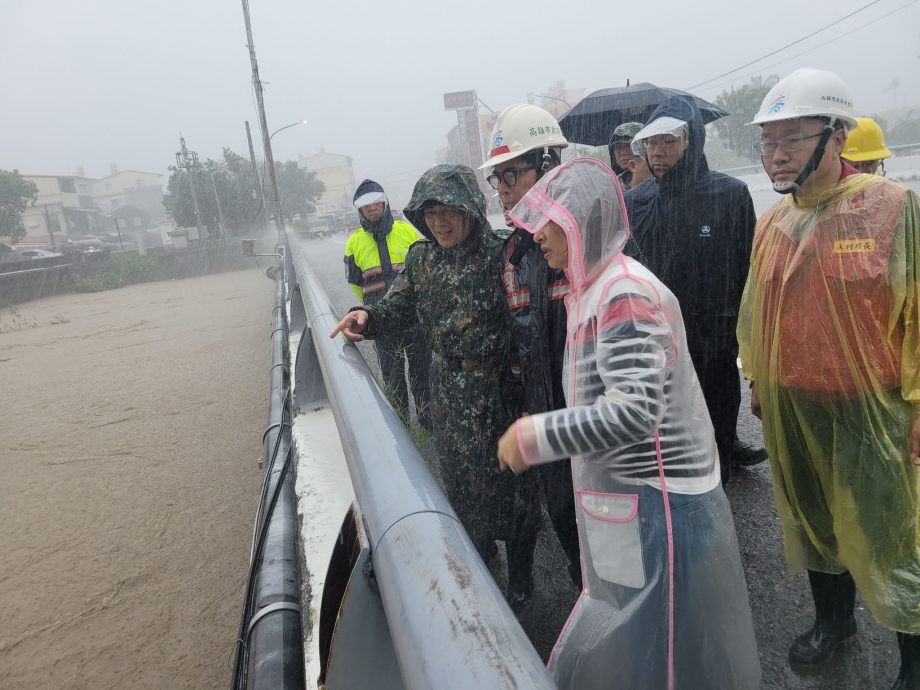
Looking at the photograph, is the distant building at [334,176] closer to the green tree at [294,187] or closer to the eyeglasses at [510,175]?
the green tree at [294,187]

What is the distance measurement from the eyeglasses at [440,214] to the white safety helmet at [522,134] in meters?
0.32

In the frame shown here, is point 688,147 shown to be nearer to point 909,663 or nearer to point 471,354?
point 471,354

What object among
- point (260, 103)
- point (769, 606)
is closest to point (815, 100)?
point (769, 606)

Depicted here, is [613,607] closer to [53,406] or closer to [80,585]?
[80,585]

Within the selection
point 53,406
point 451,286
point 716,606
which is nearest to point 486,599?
point 716,606

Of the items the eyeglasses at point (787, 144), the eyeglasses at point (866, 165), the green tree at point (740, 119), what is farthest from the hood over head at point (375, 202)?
the green tree at point (740, 119)

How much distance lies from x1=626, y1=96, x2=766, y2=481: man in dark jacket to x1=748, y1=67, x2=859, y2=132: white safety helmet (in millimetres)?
951

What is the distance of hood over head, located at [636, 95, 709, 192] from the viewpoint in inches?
116

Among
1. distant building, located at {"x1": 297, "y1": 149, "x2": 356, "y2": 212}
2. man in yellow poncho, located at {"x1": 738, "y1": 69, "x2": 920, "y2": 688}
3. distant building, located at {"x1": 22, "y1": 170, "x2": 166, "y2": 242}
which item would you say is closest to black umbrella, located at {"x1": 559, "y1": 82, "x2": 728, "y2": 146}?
man in yellow poncho, located at {"x1": 738, "y1": 69, "x2": 920, "y2": 688}

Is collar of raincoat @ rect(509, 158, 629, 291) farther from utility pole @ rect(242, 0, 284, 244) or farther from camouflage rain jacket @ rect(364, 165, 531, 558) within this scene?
utility pole @ rect(242, 0, 284, 244)

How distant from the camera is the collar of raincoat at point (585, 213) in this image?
154cm

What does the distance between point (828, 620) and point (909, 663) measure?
28 cm

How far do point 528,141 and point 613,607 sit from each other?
5.93 ft

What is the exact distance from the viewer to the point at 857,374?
1858 mm
